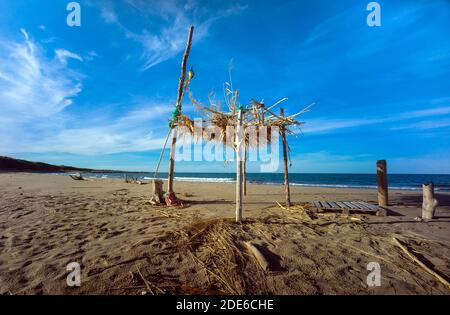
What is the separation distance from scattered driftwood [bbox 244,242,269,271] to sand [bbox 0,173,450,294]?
0.08 m

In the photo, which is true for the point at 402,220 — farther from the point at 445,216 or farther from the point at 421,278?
the point at 421,278

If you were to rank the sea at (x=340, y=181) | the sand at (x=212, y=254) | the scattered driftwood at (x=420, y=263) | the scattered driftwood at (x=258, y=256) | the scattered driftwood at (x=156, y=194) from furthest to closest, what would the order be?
the sea at (x=340, y=181) → the scattered driftwood at (x=156, y=194) → the scattered driftwood at (x=258, y=256) → the scattered driftwood at (x=420, y=263) → the sand at (x=212, y=254)

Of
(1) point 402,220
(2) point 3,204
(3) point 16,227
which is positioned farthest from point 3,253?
(1) point 402,220

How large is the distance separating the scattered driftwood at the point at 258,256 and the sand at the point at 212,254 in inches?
3.2

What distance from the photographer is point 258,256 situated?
3.30m

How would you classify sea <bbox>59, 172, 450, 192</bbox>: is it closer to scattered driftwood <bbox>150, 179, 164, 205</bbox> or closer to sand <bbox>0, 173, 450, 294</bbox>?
sand <bbox>0, 173, 450, 294</bbox>

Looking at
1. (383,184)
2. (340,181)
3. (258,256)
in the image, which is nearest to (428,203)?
(383,184)

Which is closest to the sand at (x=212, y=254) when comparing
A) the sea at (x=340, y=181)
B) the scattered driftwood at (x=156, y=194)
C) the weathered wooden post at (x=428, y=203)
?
the weathered wooden post at (x=428, y=203)

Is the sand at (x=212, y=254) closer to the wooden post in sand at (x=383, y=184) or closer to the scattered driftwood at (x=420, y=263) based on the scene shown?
the scattered driftwood at (x=420, y=263)

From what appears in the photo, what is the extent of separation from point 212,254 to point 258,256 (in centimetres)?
77

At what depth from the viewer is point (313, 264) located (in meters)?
3.19

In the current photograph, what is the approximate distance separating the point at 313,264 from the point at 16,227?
20.8 ft

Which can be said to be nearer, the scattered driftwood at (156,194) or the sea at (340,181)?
the scattered driftwood at (156,194)

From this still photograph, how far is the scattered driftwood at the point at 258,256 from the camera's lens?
3048 mm
